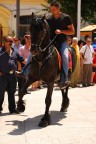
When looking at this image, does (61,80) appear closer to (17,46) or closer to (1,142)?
(1,142)

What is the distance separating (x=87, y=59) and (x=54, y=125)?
7.90m

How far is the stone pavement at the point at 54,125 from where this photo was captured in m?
7.46

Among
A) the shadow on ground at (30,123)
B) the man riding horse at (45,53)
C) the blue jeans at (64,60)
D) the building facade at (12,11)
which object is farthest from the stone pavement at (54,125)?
the building facade at (12,11)

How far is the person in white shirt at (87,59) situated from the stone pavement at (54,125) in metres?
4.29

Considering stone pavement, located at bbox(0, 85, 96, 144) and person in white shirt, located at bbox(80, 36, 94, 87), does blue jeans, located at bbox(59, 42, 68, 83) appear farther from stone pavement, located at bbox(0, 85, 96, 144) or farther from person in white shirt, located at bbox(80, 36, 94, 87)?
person in white shirt, located at bbox(80, 36, 94, 87)

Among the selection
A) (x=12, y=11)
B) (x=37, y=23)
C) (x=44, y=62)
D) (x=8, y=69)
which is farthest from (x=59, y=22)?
(x=12, y=11)

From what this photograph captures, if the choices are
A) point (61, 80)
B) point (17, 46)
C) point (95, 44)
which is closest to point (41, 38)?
point (61, 80)

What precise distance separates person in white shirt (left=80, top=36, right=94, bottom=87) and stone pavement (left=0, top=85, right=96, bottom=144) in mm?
4285

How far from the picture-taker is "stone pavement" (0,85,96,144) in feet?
24.5

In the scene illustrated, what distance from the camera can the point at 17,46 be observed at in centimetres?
1394

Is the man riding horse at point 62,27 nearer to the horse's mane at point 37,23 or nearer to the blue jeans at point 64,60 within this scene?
the blue jeans at point 64,60

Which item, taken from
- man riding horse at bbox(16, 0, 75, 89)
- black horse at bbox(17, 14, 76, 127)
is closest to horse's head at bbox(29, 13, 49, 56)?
black horse at bbox(17, 14, 76, 127)

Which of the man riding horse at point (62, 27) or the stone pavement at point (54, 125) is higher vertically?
the man riding horse at point (62, 27)

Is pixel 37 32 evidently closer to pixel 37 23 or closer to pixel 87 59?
pixel 37 23
